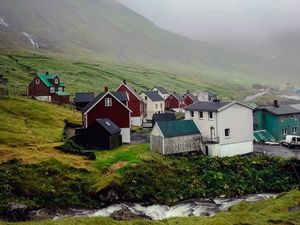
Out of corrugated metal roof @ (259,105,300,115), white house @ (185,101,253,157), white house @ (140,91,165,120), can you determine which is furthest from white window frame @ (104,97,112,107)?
white house @ (140,91,165,120)

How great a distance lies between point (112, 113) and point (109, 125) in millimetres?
6012

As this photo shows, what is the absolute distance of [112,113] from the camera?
2793 inches

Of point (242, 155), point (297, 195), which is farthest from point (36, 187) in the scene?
point (242, 155)

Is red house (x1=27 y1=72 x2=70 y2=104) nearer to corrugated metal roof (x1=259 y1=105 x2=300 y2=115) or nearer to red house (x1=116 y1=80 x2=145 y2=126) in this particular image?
red house (x1=116 y1=80 x2=145 y2=126)

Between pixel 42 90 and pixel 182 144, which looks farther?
pixel 42 90

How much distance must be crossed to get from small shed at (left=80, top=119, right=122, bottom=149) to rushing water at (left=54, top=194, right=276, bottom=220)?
1890cm

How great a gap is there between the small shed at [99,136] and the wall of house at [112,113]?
6.72 meters

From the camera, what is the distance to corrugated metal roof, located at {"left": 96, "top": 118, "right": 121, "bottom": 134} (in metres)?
62.9

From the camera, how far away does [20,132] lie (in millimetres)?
66062

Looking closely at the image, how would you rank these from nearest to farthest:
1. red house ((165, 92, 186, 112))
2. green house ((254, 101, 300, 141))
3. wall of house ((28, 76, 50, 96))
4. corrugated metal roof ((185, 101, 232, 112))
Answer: corrugated metal roof ((185, 101, 232, 112)), green house ((254, 101, 300, 141)), wall of house ((28, 76, 50, 96)), red house ((165, 92, 186, 112))

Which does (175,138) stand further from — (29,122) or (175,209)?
(29,122)

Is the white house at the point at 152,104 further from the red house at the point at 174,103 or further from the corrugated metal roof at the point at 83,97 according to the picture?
the corrugated metal roof at the point at 83,97

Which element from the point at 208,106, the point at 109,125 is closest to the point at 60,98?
the point at 109,125

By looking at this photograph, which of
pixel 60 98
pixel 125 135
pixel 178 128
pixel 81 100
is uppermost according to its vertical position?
pixel 60 98
